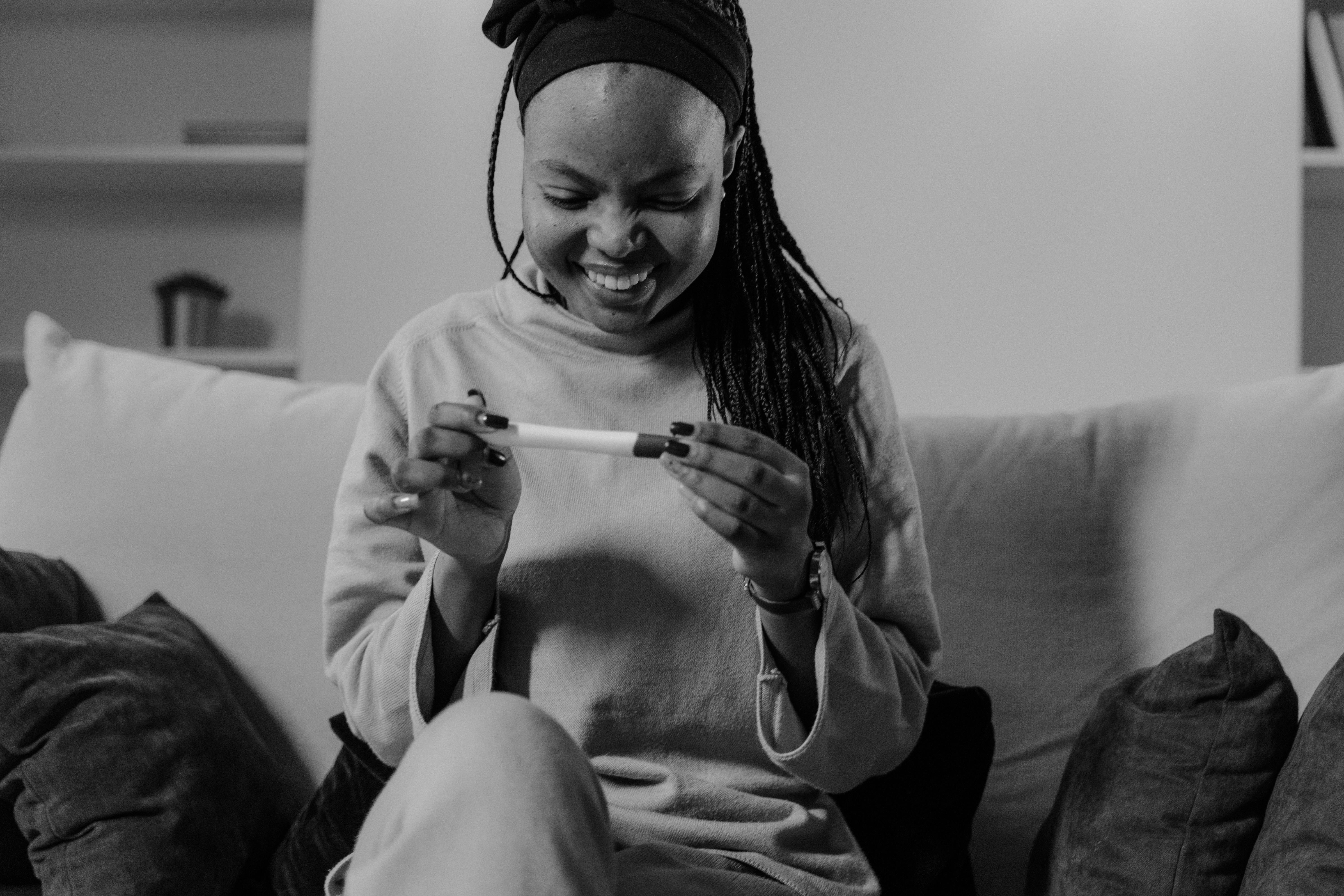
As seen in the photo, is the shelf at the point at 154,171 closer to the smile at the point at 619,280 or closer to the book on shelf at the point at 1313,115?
the smile at the point at 619,280

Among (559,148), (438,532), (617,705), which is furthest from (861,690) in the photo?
(559,148)

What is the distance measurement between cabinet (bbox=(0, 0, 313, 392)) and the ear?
1.86 m

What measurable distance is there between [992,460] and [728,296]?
50cm

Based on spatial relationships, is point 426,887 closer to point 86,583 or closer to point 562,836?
point 562,836

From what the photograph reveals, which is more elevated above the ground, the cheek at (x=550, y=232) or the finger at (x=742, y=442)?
the cheek at (x=550, y=232)

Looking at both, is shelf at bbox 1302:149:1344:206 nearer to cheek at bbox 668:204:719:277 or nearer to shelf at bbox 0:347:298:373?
cheek at bbox 668:204:719:277

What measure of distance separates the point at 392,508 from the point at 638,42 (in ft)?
1.36

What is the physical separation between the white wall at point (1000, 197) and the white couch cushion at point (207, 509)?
773 mm

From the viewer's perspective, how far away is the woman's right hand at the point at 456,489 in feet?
3.23

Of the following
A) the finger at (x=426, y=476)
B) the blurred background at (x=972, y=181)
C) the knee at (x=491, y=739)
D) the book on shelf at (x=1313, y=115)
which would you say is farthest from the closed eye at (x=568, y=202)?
the book on shelf at (x=1313, y=115)

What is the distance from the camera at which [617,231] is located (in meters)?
1.07

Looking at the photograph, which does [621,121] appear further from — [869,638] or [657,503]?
[869,638]

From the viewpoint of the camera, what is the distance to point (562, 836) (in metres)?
0.75

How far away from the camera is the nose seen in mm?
1067
